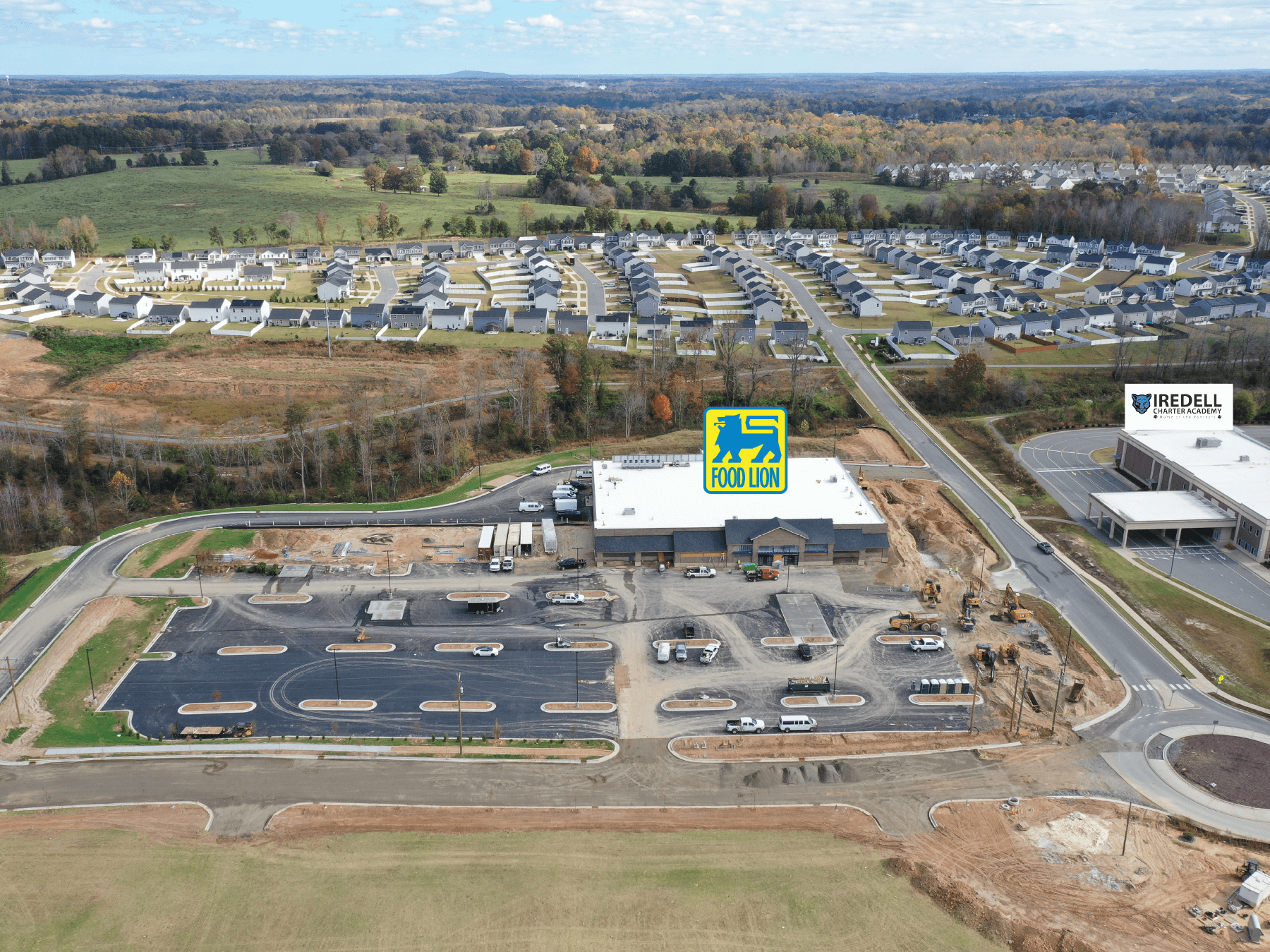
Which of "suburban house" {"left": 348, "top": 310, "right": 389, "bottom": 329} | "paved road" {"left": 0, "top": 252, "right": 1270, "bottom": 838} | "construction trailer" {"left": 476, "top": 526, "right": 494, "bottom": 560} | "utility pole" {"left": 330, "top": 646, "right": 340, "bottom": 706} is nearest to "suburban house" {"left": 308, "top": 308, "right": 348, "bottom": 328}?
"suburban house" {"left": 348, "top": 310, "right": 389, "bottom": 329}

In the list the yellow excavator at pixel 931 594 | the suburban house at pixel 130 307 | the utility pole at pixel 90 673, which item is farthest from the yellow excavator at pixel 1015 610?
the suburban house at pixel 130 307

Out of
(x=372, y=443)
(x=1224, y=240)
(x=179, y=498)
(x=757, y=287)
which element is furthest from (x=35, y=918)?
(x=1224, y=240)

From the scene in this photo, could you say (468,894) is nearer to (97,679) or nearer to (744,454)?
(97,679)

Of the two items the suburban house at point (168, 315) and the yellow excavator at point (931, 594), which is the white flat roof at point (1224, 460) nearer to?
the yellow excavator at point (931, 594)

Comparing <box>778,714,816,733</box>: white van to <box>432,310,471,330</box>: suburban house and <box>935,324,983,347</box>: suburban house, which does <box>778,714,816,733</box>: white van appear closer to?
<box>935,324,983,347</box>: suburban house

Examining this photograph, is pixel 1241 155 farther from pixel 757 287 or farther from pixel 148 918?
pixel 148 918
